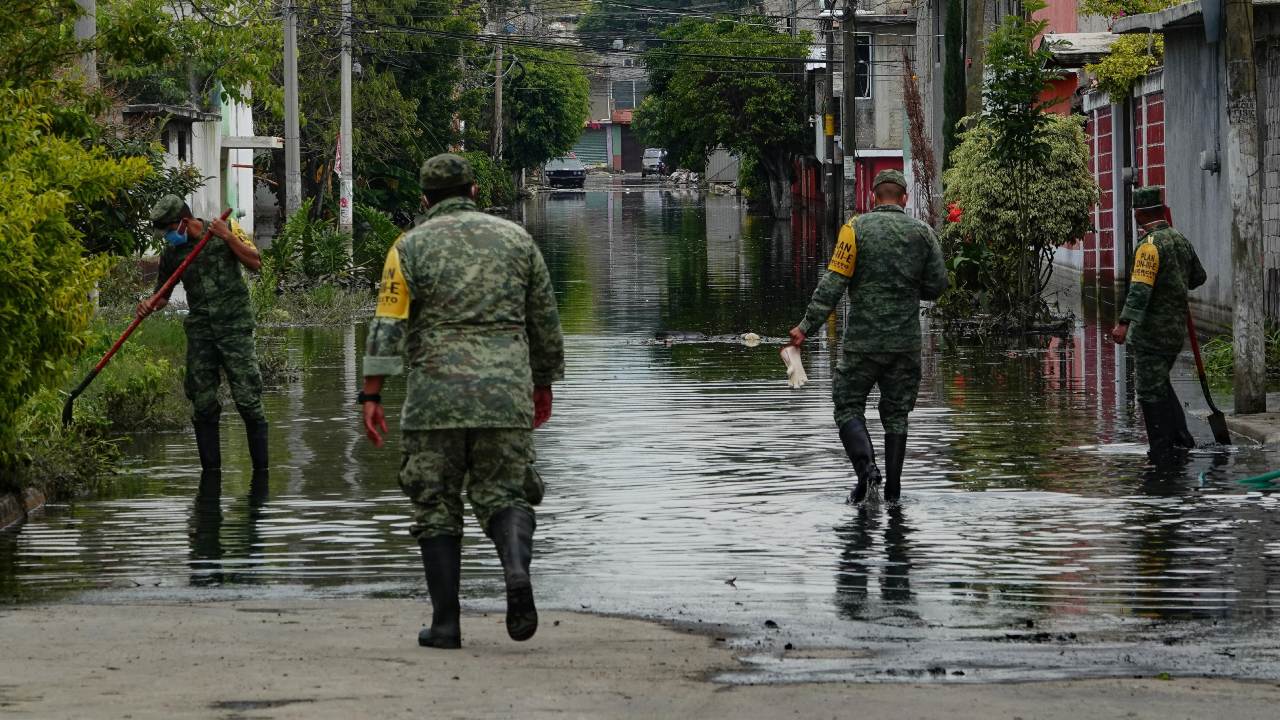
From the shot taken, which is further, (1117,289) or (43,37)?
(1117,289)

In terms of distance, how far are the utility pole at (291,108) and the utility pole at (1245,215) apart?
1969 cm

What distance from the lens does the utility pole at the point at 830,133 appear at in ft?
194

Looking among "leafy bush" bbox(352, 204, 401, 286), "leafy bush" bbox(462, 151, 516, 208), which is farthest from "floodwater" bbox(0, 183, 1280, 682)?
"leafy bush" bbox(462, 151, 516, 208)

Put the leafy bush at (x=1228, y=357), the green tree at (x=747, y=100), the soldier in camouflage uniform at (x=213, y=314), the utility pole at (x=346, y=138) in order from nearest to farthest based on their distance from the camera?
the soldier in camouflage uniform at (x=213, y=314) → the leafy bush at (x=1228, y=357) → the utility pole at (x=346, y=138) → the green tree at (x=747, y=100)

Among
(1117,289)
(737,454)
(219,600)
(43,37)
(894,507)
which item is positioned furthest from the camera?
(1117,289)

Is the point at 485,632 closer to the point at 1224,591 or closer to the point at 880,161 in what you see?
the point at 1224,591

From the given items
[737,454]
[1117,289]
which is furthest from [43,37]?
[1117,289]

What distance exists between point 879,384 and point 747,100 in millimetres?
64002

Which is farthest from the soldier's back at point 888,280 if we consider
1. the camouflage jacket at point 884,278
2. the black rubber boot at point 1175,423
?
the black rubber boot at point 1175,423

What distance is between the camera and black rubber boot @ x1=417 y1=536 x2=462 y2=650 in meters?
7.03

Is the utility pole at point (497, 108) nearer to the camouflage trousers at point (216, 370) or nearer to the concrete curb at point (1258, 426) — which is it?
the concrete curb at point (1258, 426)

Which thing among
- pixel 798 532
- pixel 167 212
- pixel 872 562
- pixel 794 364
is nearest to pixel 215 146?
pixel 167 212

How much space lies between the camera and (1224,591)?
821 cm

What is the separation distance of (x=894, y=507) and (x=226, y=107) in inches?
1448
